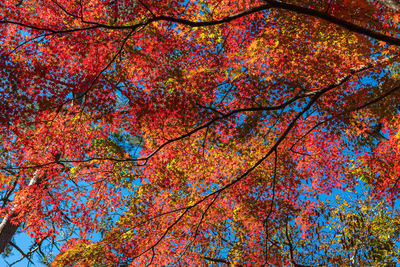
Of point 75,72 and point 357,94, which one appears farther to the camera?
point 75,72

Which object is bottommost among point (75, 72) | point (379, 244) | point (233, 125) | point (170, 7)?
point (379, 244)

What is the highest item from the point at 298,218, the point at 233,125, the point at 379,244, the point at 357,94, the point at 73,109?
the point at 73,109

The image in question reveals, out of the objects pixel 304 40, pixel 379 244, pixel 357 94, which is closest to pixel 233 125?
pixel 304 40

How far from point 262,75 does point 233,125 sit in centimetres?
311

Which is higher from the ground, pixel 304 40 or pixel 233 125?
pixel 304 40

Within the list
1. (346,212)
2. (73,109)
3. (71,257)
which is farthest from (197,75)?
(346,212)

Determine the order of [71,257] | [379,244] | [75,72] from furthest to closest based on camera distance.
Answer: [379,244], [75,72], [71,257]

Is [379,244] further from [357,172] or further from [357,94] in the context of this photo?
[357,94]

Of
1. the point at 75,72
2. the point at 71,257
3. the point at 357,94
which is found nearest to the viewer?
the point at 71,257

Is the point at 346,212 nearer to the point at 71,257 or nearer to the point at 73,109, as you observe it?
the point at 71,257

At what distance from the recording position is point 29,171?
11086 millimetres

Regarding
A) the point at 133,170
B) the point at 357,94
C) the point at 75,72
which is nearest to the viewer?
the point at 133,170

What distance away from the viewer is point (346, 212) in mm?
14844

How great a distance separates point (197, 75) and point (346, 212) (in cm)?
1189
